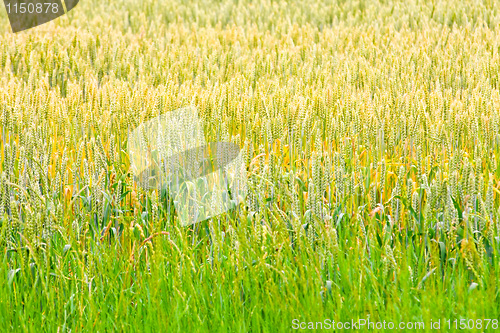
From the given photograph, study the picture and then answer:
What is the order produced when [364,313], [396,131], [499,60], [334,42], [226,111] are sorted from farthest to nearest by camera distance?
1. [334,42]
2. [499,60]
3. [226,111]
4. [396,131]
5. [364,313]

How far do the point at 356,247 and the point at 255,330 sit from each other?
47 centimetres

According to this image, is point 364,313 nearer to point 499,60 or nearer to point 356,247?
point 356,247

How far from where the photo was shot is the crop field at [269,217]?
2025 millimetres

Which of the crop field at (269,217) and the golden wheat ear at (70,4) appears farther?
the golden wheat ear at (70,4)

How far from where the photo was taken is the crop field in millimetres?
2025

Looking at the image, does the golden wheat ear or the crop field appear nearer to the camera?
the crop field

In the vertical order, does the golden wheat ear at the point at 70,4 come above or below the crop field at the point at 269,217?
above

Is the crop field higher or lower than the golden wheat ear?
lower

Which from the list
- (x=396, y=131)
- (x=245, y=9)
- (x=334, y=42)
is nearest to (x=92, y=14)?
(x=245, y=9)

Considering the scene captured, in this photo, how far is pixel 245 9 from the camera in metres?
9.89

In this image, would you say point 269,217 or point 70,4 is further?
point 70,4

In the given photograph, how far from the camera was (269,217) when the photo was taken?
278 cm

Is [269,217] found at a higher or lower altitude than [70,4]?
lower

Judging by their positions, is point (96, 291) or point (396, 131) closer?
point (96, 291)
